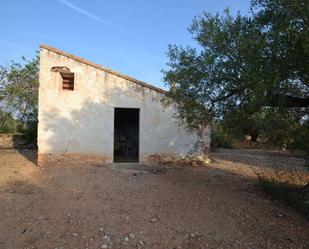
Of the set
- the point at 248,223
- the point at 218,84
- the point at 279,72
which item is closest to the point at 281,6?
the point at 279,72

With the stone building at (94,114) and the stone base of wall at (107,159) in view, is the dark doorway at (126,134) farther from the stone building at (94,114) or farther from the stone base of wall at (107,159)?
the stone building at (94,114)

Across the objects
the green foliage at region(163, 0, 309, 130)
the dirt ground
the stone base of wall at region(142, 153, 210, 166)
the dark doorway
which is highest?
the green foliage at region(163, 0, 309, 130)

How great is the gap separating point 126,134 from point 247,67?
14.6 m

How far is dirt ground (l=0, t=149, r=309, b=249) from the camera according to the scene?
18.3 ft

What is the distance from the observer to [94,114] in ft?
43.6

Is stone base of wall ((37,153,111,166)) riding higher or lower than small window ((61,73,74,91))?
lower

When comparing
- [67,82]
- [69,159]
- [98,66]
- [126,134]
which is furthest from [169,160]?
[126,134]

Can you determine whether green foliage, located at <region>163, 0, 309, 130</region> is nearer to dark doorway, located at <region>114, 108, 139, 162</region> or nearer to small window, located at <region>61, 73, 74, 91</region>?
small window, located at <region>61, 73, 74, 91</region>

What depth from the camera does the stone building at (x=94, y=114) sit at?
12992 millimetres

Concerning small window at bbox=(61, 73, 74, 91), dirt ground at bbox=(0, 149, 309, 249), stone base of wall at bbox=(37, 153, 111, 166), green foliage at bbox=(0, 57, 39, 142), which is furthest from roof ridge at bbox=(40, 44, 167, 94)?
green foliage at bbox=(0, 57, 39, 142)

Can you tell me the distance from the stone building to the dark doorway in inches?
189

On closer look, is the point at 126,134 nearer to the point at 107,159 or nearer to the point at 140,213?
the point at 107,159

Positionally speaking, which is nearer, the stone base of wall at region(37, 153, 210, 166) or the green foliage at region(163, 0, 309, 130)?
the green foliage at region(163, 0, 309, 130)

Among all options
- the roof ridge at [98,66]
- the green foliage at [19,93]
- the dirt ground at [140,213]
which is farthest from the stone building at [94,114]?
the green foliage at [19,93]
